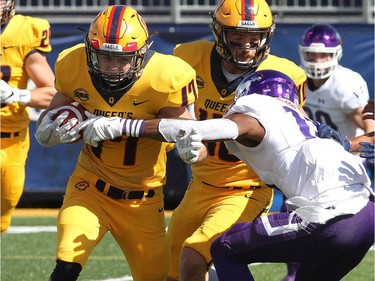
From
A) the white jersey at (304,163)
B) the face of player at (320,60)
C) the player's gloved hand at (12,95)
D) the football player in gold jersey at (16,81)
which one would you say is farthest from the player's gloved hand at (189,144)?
the face of player at (320,60)

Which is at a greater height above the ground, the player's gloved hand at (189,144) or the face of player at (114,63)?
the face of player at (114,63)

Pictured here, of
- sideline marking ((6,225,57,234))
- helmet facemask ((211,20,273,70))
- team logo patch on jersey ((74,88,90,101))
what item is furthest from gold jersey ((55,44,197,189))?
sideline marking ((6,225,57,234))

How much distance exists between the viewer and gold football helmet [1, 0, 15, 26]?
20.2ft

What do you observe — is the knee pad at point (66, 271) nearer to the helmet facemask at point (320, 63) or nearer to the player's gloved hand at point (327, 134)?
the player's gloved hand at point (327, 134)

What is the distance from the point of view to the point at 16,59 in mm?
6254

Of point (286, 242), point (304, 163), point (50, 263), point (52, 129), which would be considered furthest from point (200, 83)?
point (50, 263)

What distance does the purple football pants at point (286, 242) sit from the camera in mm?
3865

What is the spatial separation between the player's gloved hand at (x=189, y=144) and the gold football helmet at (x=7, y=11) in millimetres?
2565

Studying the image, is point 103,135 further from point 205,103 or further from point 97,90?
point 205,103

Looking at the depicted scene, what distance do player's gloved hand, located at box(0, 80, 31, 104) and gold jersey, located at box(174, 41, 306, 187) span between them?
4.13 ft

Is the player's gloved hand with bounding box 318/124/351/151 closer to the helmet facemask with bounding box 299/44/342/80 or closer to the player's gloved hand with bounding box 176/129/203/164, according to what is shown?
the player's gloved hand with bounding box 176/129/203/164

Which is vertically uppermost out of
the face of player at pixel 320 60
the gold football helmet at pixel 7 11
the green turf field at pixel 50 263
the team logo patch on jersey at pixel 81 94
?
the gold football helmet at pixel 7 11

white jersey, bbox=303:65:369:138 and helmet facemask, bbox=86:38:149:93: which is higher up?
helmet facemask, bbox=86:38:149:93

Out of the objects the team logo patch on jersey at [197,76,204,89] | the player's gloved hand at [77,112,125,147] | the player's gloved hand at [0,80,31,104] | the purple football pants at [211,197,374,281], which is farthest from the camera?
the player's gloved hand at [0,80,31,104]
